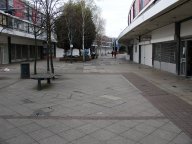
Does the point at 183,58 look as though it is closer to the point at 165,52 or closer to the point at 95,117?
the point at 165,52

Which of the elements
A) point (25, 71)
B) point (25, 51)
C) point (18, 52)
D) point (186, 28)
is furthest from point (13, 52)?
point (186, 28)

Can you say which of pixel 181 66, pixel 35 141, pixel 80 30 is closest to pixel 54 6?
pixel 181 66

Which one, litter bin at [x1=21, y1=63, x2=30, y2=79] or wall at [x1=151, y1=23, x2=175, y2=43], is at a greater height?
wall at [x1=151, y1=23, x2=175, y2=43]

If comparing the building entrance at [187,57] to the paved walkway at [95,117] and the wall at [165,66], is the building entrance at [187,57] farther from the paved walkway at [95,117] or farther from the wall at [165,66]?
the paved walkway at [95,117]

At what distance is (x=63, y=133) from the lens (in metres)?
5.32

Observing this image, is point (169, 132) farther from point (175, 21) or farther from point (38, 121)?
point (175, 21)

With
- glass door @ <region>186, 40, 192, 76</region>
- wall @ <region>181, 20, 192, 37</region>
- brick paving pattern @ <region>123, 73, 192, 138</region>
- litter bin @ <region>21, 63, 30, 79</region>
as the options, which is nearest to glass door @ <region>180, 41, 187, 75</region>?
glass door @ <region>186, 40, 192, 76</region>

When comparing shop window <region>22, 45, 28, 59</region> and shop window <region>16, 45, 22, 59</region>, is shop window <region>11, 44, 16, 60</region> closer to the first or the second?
shop window <region>16, 45, 22, 59</region>

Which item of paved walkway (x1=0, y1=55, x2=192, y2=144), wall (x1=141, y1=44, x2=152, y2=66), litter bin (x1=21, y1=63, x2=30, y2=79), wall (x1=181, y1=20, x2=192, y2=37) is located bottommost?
paved walkway (x1=0, y1=55, x2=192, y2=144)

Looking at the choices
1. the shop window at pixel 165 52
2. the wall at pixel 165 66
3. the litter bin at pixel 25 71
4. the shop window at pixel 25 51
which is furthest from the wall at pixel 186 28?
the shop window at pixel 25 51

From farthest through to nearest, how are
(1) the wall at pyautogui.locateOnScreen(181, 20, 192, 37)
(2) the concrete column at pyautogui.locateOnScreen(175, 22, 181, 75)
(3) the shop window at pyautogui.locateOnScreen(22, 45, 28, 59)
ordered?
(3) the shop window at pyautogui.locateOnScreen(22, 45, 28, 59) < (2) the concrete column at pyautogui.locateOnScreen(175, 22, 181, 75) < (1) the wall at pyautogui.locateOnScreen(181, 20, 192, 37)

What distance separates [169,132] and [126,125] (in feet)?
3.17

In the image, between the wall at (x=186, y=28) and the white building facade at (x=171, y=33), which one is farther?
the wall at (x=186, y=28)

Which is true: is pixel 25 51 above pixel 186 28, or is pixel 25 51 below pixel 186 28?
below
